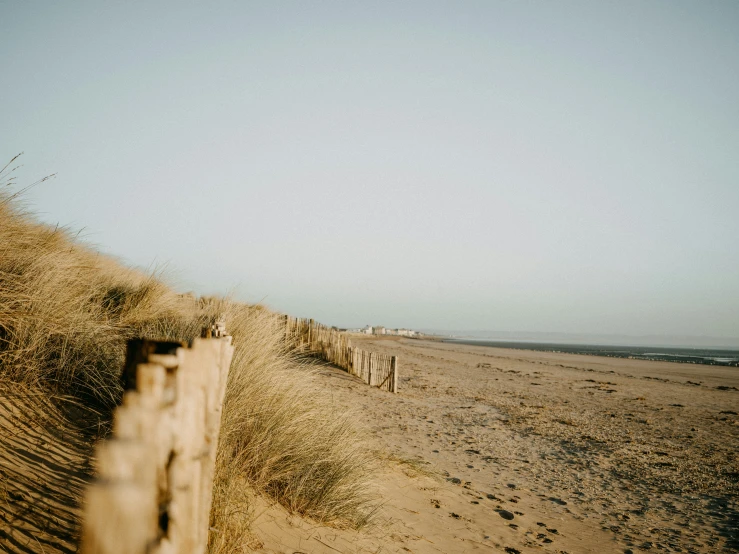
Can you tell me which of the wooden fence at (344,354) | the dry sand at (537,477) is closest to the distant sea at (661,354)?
the dry sand at (537,477)

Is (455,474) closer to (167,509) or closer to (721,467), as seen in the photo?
(721,467)

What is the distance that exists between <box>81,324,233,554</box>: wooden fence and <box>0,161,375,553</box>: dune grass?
5.28 ft

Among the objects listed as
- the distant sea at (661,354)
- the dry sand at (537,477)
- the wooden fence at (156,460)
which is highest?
the wooden fence at (156,460)

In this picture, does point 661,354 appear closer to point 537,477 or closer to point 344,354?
point 344,354

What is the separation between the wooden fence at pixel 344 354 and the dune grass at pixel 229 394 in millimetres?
5059

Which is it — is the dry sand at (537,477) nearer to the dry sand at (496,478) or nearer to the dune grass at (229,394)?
the dry sand at (496,478)

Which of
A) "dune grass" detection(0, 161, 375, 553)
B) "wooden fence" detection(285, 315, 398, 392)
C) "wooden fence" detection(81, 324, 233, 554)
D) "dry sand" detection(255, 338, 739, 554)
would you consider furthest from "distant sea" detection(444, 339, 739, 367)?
"wooden fence" detection(81, 324, 233, 554)

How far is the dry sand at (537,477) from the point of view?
384 centimetres

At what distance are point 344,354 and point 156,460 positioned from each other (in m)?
11.5

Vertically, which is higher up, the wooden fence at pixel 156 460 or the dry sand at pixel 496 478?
the wooden fence at pixel 156 460

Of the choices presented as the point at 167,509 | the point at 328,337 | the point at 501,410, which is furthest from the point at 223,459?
the point at 328,337

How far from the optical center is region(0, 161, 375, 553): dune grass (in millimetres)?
3037

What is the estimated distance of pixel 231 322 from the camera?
5.83 m

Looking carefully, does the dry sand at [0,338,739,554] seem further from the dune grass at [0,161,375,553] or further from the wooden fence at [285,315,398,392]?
the wooden fence at [285,315,398,392]
